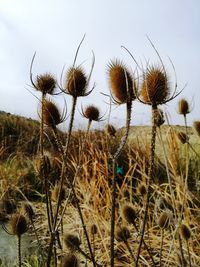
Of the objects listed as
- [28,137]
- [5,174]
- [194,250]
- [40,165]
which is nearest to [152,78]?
[40,165]

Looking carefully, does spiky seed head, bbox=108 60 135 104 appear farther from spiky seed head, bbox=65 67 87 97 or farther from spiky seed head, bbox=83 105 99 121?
spiky seed head, bbox=83 105 99 121

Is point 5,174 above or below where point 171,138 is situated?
below

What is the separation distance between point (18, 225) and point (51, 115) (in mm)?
583

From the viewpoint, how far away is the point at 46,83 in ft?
8.02

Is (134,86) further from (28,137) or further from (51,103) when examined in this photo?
(28,137)

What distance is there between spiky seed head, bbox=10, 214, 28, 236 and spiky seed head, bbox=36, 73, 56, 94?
68 centimetres

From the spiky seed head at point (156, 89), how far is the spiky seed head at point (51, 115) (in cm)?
58

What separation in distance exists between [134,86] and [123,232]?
952 millimetres

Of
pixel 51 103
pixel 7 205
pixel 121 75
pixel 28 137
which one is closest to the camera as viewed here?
pixel 121 75

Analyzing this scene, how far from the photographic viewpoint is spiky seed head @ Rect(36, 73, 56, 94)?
244cm

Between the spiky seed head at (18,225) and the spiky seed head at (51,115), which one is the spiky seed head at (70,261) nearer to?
the spiky seed head at (18,225)

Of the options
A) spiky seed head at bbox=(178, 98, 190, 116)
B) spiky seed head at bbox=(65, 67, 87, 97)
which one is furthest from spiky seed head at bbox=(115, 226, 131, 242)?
spiky seed head at bbox=(178, 98, 190, 116)

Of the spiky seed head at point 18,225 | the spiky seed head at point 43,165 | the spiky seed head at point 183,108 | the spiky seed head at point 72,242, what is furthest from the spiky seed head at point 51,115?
the spiky seed head at point 183,108

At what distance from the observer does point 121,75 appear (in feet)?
6.79
